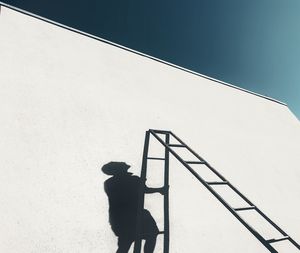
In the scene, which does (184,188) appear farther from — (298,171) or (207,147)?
(298,171)

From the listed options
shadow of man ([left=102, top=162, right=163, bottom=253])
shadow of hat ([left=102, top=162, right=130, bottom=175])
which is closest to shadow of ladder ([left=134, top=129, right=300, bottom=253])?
shadow of man ([left=102, top=162, right=163, bottom=253])

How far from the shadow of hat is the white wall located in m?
0.07

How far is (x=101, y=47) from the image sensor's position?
4570mm

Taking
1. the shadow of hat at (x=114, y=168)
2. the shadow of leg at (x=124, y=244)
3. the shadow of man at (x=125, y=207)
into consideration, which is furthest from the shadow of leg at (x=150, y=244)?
the shadow of hat at (x=114, y=168)

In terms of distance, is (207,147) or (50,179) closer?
(50,179)

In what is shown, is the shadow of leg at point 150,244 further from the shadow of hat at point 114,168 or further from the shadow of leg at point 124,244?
the shadow of hat at point 114,168

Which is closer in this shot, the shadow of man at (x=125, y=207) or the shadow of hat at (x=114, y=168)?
the shadow of man at (x=125, y=207)

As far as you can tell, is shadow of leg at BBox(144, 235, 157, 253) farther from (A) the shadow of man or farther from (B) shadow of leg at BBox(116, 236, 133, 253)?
(B) shadow of leg at BBox(116, 236, 133, 253)

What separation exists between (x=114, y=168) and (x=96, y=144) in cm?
38

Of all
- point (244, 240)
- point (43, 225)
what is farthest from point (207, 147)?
point (43, 225)

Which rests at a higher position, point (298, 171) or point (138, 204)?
point (298, 171)

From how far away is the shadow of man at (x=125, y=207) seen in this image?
257cm

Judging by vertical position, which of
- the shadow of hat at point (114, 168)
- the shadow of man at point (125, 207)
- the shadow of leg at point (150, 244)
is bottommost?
the shadow of leg at point (150, 244)

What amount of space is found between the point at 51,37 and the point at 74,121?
1586 mm
